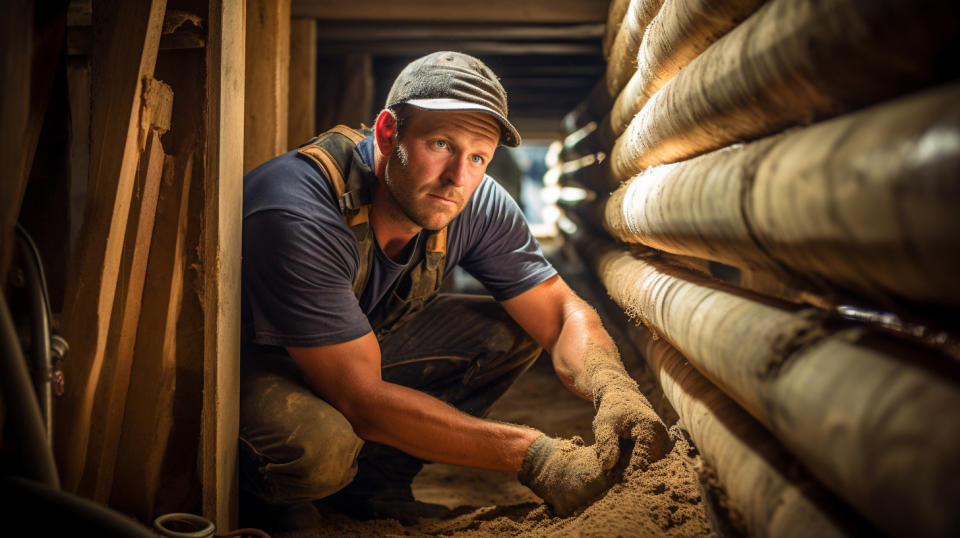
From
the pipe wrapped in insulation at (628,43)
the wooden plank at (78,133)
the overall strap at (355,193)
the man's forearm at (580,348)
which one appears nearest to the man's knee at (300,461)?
the overall strap at (355,193)

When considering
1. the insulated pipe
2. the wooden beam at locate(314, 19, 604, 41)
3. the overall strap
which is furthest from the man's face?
the wooden beam at locate(314, 19, 604, 41)

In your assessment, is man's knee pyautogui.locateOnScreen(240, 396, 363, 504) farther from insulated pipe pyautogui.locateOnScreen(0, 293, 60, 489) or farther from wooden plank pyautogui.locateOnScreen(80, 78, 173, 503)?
insulated pipe pyautogui.locateOnScreen(0, 293, 60, 489)

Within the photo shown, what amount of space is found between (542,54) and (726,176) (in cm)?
416

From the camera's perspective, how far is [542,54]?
17.1 feet

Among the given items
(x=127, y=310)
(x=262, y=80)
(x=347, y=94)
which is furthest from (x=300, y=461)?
(x=347, y=94)

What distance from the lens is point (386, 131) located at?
262 centimetres

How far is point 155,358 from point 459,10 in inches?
126

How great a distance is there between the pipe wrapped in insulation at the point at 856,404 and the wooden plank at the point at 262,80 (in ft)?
8.87

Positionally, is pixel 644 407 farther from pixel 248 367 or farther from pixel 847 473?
pixel 248 367

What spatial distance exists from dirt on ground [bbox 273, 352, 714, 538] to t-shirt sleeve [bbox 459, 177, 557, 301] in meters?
0.88

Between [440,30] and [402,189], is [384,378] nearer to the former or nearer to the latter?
[402,189]

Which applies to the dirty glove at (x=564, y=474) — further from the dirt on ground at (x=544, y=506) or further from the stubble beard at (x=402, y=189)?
the stubble beard at (x=402, y=189)

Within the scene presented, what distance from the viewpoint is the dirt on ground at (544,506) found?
1708 mm

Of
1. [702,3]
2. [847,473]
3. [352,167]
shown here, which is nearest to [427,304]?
[352,167]
